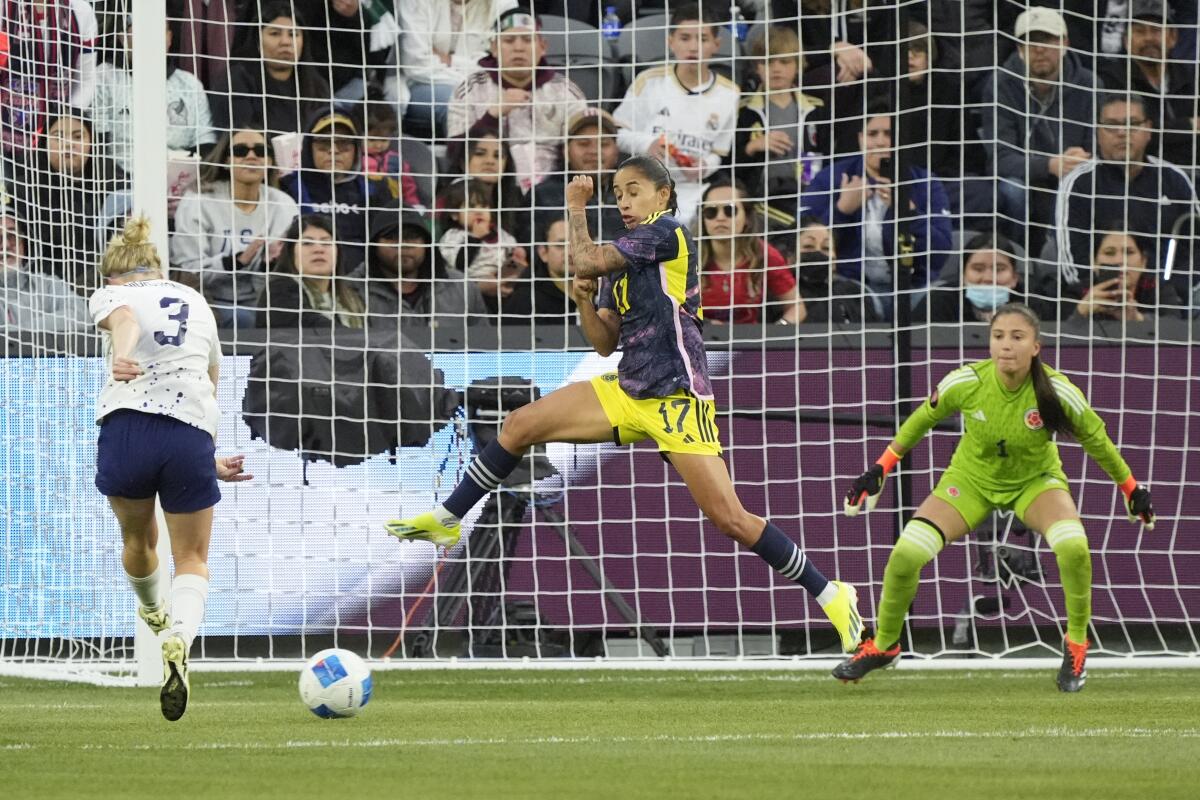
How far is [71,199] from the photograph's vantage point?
10.5m

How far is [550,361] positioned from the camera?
37.4 ft

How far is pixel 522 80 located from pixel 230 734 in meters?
6.52

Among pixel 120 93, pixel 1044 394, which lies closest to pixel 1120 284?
pixel 1044 394

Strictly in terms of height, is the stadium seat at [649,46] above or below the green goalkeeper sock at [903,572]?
above

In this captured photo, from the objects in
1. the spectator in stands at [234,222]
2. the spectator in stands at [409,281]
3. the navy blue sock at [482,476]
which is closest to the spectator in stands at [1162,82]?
the spectator in stands at [409,281]

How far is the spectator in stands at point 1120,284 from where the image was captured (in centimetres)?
1205

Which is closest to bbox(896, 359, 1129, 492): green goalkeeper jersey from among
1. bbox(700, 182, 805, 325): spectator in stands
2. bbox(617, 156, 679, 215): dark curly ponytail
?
bbox(617, 156, 679, 215): dark curly ponytail

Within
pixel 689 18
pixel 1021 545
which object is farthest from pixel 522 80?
pixel 1021 545

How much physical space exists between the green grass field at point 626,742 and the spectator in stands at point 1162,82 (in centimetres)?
454

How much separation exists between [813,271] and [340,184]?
10.3 ft

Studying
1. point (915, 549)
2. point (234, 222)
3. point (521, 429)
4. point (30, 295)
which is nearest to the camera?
point (521, 429)

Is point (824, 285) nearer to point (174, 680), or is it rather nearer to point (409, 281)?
point (409, 281)

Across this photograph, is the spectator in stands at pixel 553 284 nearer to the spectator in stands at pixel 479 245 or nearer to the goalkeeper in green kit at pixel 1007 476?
the spectator in stands at pixel 479 245

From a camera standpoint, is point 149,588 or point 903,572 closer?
point 149,588
